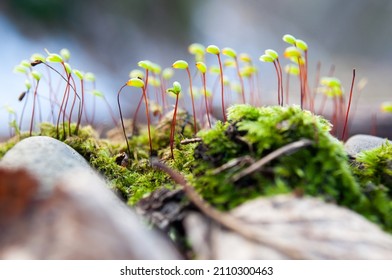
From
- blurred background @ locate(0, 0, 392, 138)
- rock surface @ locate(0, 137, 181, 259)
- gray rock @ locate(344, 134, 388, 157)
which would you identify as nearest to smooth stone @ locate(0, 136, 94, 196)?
rock surface @ locate(0, 137, 181, 259)

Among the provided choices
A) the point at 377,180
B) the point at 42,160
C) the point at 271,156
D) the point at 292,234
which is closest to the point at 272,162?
the point at 271,156

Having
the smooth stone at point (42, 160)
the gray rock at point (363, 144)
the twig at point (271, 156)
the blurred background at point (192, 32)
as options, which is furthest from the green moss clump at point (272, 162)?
the blurred background at point (192, 32)

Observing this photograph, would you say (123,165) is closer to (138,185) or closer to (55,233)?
(138,185)

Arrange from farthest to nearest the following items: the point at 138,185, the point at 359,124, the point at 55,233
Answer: the point at 359,124 → the point at 138,185 → the point at 55,233

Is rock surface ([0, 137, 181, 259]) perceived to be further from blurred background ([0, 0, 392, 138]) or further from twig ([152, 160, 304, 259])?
blurred background ([0, 0, 392, 138])

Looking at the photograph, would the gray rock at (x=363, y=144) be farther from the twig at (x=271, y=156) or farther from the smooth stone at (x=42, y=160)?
the smooth stone at (x=42, y=160)

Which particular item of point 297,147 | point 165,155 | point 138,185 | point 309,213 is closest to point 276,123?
point 297,147
